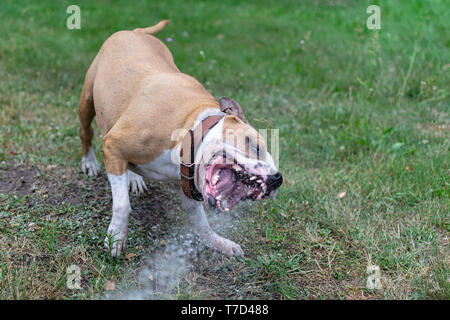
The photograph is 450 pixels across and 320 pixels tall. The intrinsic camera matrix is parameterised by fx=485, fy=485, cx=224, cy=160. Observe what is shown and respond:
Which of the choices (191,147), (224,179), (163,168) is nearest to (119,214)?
(163,168)

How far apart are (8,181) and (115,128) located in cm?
137

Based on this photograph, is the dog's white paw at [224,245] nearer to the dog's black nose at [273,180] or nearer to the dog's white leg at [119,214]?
the dog's white leg at [119,214]

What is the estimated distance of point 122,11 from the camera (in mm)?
8859

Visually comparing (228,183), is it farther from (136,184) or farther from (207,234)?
(136,184)

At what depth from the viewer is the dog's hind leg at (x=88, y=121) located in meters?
4.11

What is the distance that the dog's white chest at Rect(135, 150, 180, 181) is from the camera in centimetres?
321

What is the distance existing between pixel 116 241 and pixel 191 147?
2.86 feet

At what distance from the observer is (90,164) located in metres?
4.46

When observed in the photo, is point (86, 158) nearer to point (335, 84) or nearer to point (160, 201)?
point (160, 201)

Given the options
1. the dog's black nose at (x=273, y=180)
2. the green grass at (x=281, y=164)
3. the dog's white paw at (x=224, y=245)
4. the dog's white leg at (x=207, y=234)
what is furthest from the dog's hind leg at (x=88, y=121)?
the dog's black nose at (x=273, y=180)

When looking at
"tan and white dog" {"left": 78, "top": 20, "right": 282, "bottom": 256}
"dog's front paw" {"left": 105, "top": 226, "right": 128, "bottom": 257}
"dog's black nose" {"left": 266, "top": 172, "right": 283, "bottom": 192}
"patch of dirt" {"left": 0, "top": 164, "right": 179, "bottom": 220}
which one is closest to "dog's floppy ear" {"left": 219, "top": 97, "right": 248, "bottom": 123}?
"tan and white dog" {"left": 78, "top": 20, "right": 282, "bottom": 256}

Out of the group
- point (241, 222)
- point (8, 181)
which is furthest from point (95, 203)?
point (241, 222)

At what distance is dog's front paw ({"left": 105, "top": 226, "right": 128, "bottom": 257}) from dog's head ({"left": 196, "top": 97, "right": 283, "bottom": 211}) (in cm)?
80
